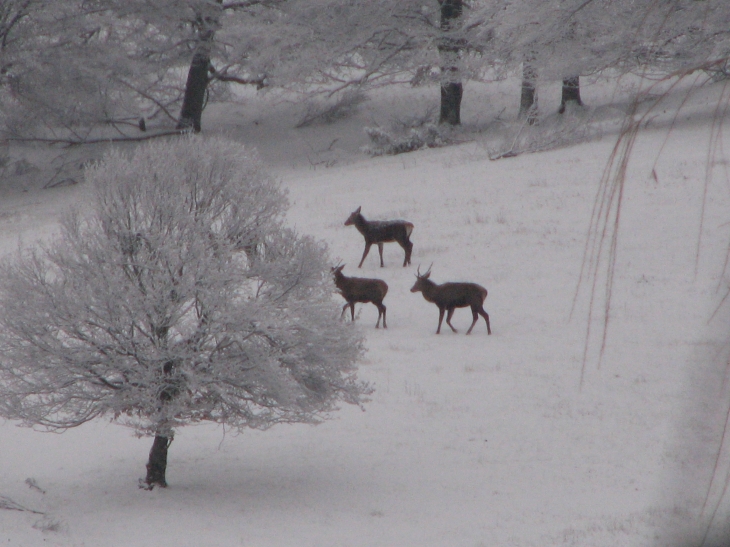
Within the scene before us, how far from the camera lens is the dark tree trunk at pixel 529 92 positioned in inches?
954

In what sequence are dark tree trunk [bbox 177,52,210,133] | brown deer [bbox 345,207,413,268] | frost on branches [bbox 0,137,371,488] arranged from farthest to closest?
dark tree trunk [bbox 177,52,210,133] → brown deer [bbox 345,207,413,268] → frost on branches [bbox 0,137,371,488]

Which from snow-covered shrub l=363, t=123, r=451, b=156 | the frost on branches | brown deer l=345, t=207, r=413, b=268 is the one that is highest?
snow-covered shrub l=363, t=123, r=451, b=156

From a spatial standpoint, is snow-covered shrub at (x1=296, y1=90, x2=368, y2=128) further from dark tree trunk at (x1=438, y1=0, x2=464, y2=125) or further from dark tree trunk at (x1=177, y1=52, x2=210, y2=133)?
dark tree trunk at (x1=438, y1=0, x2=464, y2=125)

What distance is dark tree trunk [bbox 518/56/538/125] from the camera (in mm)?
24234

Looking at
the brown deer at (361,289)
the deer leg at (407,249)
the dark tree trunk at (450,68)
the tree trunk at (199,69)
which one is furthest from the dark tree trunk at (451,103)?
the brown deer at (361,289)

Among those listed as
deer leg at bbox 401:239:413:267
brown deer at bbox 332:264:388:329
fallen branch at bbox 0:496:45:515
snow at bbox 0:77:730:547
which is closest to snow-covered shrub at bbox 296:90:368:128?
snow at bbox 0:77:730:547

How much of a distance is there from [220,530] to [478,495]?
9.18 ft

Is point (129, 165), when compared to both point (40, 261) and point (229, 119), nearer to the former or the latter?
point (40, 261)

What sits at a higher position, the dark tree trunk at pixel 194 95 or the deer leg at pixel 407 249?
the dark tree trunk at pixel 194 95

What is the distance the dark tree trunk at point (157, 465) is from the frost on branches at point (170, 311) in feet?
0.11

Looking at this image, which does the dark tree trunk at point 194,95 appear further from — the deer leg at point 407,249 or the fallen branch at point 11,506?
the fallen branch at point 11,506

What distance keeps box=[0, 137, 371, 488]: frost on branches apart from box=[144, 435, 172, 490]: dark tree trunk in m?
0.03

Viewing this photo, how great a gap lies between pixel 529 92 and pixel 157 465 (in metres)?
21.3

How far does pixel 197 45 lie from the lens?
2786 cm
